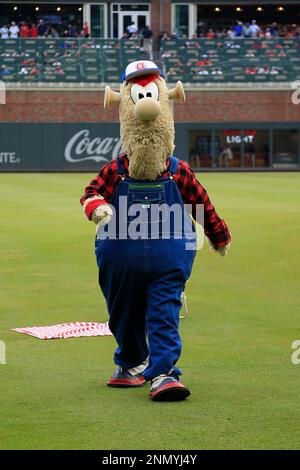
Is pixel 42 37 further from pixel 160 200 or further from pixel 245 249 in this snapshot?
pixel 160 200

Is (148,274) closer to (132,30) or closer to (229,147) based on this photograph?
(229,147)

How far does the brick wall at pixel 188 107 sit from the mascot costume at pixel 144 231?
4110cm

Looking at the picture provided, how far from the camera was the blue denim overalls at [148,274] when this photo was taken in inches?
255

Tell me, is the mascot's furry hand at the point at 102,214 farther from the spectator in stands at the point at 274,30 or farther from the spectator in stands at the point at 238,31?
the spectator in stands at the point at 274,30

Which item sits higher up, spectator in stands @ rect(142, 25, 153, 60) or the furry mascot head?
the furry mascot head

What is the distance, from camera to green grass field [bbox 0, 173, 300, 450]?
551 centimetres

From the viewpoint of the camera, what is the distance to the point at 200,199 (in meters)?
6.83

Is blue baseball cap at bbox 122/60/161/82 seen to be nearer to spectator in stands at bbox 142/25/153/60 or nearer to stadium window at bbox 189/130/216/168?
stadium window at bbox 189/130/216/168

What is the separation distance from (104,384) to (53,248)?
9.31m

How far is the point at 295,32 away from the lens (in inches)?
2192

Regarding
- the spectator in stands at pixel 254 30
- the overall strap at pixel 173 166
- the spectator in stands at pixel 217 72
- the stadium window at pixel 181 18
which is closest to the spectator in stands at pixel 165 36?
the stadium window at pixel 181 18

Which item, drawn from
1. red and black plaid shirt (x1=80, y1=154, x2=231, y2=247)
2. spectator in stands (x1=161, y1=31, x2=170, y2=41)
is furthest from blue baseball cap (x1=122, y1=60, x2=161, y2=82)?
spectator in stands (x1=161, y1=31, x2=170, y2=41)

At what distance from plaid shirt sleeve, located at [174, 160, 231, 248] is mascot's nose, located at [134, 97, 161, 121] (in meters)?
0.38
